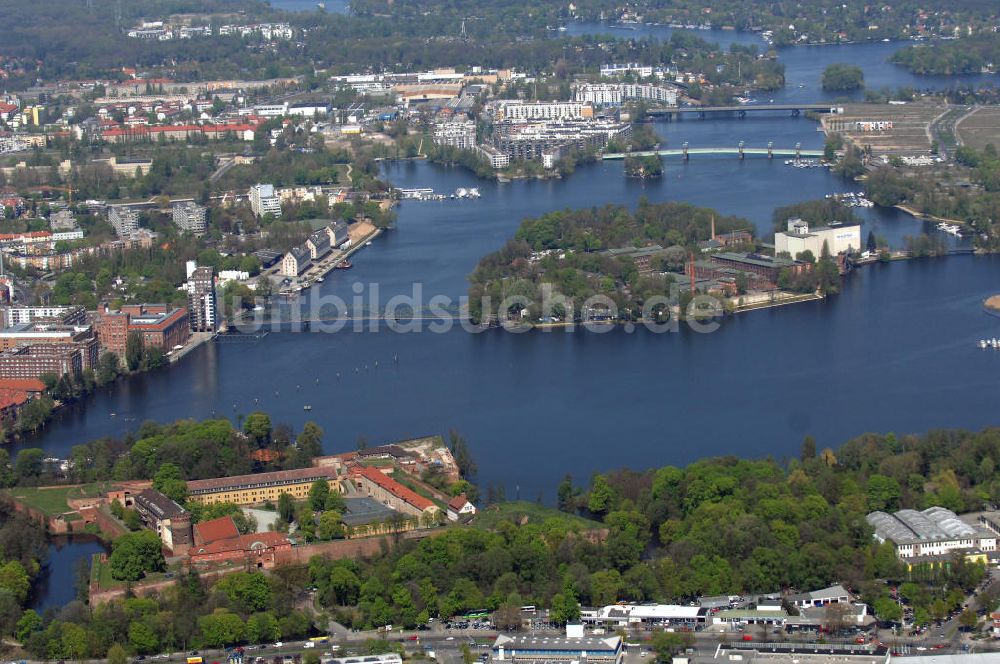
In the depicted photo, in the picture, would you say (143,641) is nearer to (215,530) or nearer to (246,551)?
(246,551)

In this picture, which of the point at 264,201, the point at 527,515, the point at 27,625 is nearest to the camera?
the point at 27,625

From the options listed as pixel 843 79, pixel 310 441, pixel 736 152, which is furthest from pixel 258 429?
pixel 843 79

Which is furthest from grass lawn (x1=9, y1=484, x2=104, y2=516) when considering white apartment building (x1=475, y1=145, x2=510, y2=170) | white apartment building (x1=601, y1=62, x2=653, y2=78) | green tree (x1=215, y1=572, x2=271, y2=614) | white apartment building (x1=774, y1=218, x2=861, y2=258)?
white apartment building (x1=601, y1=62, x2=653, y2=78)

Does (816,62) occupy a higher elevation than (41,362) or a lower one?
higher

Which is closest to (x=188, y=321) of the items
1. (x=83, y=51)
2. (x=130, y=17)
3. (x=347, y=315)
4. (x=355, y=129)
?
(x=347, y=315)

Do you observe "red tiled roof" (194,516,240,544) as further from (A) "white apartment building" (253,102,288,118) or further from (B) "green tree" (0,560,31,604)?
(A) "white apartment building" (253,102,288,118)
